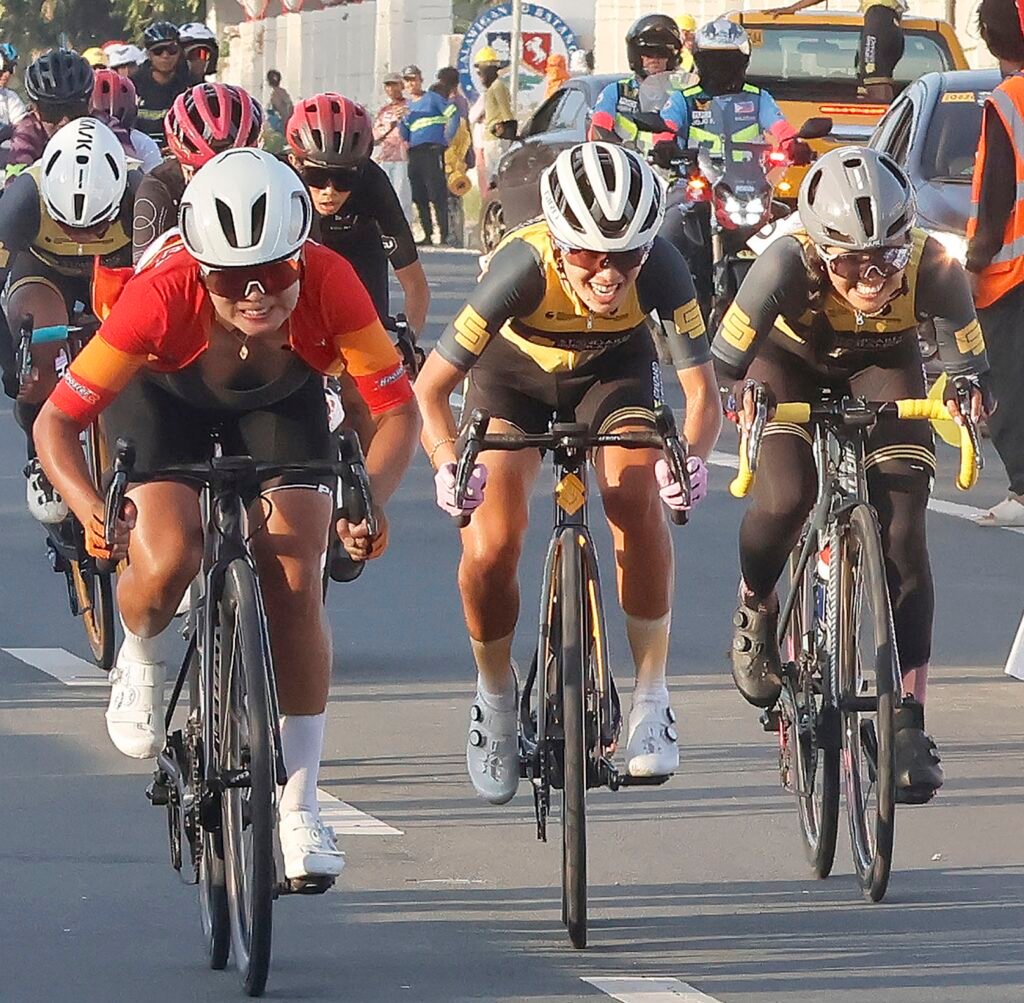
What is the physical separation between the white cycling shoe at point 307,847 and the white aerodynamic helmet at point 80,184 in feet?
15.9

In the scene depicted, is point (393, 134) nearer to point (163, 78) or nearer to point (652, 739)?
point (163, 78)

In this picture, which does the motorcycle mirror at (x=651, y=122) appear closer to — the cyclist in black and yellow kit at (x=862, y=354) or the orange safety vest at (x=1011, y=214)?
the orange safety vest at (x=1011, y=214)

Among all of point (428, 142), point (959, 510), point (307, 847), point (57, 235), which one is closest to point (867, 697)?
point (307, 847)

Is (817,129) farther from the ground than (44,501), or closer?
closer

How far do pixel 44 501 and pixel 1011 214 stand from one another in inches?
147

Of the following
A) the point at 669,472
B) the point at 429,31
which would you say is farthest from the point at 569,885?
the point at 429,31

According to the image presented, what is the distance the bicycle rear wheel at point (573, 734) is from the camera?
7176 millimetres

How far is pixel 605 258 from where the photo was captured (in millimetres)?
7672

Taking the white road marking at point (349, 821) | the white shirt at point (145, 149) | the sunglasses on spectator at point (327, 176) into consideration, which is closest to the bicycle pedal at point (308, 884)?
the white road marking at point (349, 821)

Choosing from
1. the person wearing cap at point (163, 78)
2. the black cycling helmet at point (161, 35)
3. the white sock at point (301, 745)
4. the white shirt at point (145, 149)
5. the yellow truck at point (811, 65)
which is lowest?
the yellow truck at point (811, 65)

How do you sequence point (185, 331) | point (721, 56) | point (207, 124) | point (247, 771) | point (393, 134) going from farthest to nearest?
1. point (393, 134)
2. point (721, 56)
3. point (207, 124)
4. point (185, 331)
5. point (247, 771)

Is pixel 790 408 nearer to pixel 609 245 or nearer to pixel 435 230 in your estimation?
pixel 609 245

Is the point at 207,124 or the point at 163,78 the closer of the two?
the point at 207,124

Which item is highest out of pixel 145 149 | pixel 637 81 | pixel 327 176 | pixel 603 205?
pixel 603 205
